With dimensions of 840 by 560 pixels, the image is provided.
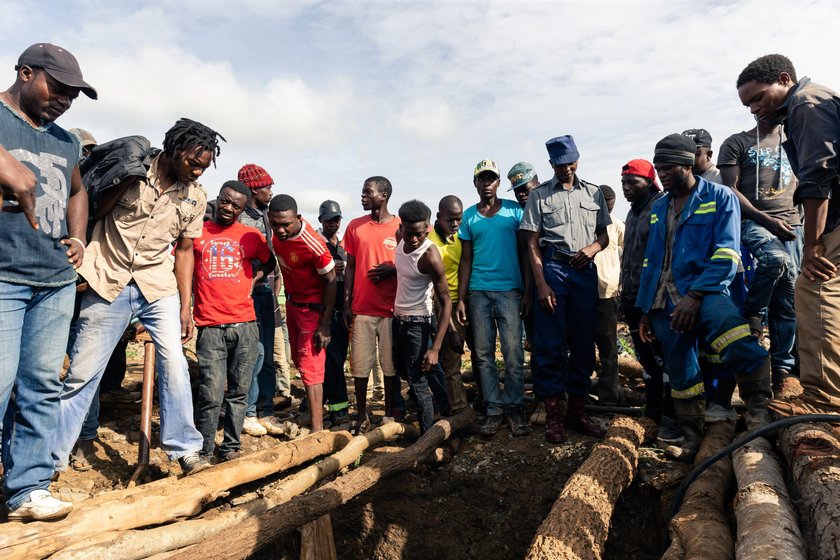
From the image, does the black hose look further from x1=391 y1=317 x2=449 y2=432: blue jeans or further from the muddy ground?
x1=391 y1=317 x2=449 y2=432: blue jeans

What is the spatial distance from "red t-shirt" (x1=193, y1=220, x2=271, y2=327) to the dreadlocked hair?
3.26ft

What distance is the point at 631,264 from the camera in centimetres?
505

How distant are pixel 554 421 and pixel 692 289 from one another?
1.66 meters

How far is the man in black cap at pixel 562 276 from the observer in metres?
4.85

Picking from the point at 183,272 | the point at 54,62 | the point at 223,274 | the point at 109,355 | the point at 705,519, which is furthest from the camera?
the point at 223,274

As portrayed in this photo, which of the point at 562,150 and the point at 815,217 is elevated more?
the point at 562,150

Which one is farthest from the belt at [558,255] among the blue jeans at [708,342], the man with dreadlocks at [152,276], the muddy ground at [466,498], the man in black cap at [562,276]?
the man with dreadlocks at [152,276]

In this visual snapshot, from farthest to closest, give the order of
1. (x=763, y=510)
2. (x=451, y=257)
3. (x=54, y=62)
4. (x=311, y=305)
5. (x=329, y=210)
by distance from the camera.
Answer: (x=329, y=210) < (x=451, y=257) < (x=311, y=305) < (x=54, y=62) < (x=763, y=510)

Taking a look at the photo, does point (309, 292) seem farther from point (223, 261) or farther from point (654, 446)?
point (654, 446)

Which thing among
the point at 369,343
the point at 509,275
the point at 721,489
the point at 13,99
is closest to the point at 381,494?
the point at 369,343

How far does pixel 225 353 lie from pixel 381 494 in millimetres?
1907

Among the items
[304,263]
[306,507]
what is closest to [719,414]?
[306,507]

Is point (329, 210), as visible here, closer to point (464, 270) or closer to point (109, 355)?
point (464, 270)

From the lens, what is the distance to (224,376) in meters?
4.77
